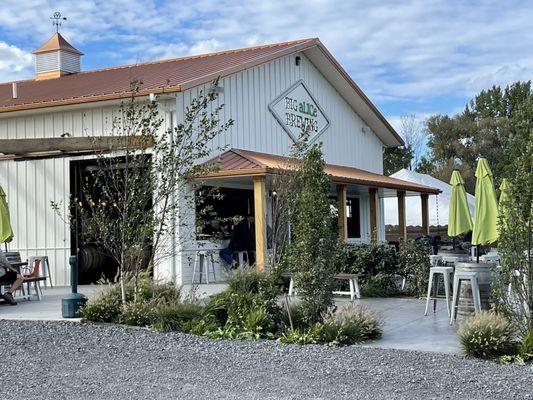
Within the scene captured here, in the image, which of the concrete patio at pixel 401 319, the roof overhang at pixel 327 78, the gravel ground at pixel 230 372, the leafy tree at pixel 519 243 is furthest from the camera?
the roof overhang at pixel 327 78

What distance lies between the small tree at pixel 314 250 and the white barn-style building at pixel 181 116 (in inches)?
138

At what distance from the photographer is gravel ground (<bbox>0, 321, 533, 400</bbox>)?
6223 mm

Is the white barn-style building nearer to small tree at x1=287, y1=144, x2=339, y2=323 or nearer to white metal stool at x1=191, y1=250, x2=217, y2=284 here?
white metal stool at x1=191, y1=250, x2=217, y2=284

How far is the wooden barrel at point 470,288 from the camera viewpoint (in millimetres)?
9484

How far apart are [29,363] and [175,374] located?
176 cm

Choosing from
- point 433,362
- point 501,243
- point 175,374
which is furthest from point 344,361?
point 501,243

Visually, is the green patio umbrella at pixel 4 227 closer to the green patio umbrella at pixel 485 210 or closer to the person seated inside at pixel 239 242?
the person seated inside at pixel 239 242

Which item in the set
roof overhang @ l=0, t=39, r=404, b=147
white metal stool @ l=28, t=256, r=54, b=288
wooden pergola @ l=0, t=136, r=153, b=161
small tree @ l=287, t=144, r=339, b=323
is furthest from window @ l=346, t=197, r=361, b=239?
small tree @ l=287, t=144, r=339, b=323

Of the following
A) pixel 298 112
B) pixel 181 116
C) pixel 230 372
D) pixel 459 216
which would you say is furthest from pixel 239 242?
pixel 230 372

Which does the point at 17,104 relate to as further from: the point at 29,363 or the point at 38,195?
the point at 29,363

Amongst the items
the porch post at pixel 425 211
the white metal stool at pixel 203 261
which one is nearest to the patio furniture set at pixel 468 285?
the white metal stool at pixel 203 261

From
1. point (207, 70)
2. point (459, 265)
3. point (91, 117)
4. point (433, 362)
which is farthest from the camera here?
point (207, 70)

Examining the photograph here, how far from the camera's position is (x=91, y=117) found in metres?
15.9

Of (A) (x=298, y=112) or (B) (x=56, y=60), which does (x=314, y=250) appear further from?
(B) (x=56, y=60)
